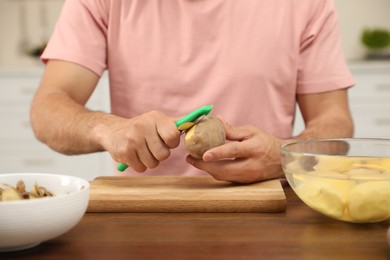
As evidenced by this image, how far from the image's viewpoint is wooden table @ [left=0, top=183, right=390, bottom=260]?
78 centimetres

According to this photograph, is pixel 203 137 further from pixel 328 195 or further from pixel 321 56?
pixel 321 56

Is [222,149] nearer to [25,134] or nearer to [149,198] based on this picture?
[149,198]

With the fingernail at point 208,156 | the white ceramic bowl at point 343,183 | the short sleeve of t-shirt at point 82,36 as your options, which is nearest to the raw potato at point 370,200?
the white ceramic bowl at point 343,183

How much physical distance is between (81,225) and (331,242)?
380 millimetres

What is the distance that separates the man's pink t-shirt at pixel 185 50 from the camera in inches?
61.2

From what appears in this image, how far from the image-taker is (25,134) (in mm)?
3242

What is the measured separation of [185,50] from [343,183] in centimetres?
80

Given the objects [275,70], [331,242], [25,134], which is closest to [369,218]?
[331,242]

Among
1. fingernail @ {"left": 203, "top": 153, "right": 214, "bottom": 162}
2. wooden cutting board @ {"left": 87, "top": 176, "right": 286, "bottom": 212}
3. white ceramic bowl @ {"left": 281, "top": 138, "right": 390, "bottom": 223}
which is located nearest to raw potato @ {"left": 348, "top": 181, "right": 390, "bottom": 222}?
white ceramic bowl @ {"left": 281, "top": 138, "right": 390, "bottom": 223}

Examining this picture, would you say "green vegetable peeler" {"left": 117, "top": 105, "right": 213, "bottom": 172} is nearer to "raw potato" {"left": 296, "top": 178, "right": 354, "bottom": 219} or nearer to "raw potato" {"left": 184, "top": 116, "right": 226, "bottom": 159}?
"raw potato" {"left": 184, "top": 116, "right": 226, "bottom": 159}

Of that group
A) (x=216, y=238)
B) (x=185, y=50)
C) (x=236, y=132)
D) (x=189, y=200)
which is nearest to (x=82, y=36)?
(x=185, y=50)

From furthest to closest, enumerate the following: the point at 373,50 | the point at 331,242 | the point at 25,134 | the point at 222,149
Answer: the point at 373,50 < the point at 25,134 < the point at 222,149 < the point at 331,242

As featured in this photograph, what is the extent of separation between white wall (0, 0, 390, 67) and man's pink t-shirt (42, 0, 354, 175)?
203 cm

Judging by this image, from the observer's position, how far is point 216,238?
0.84 meters
